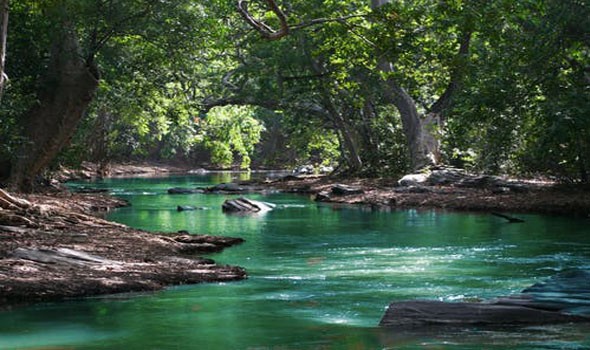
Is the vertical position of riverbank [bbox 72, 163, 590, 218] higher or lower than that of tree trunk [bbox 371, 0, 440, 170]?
lower

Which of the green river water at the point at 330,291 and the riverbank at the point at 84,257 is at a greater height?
the riverbank at the point at 84,257

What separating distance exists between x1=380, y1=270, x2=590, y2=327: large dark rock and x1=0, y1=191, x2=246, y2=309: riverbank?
4.13 m

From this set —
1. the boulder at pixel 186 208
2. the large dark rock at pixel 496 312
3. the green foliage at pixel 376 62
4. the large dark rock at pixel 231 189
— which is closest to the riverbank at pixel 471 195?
the large dark rock at pixel 231 189

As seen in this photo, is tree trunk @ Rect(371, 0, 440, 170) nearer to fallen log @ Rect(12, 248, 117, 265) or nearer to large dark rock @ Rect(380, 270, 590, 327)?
fallen log @ Rect(12, 248, 117, 265)

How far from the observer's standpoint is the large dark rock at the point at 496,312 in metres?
9.67

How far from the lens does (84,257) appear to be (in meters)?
13.3

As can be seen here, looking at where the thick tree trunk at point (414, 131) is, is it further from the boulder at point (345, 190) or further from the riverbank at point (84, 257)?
the riverbank at point (84, 257)

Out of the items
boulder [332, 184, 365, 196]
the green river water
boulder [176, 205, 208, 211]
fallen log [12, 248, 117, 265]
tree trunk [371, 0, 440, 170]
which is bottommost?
the green river water

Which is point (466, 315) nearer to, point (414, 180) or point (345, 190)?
point (414, 180)

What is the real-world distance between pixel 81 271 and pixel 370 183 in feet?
85.9

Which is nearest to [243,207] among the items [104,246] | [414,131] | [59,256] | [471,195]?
[471,195]

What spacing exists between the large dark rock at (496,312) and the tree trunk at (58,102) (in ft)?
50.3

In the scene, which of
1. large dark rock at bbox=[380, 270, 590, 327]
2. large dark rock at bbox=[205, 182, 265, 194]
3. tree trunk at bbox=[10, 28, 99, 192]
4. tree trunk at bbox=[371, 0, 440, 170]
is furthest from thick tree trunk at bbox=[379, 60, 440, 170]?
large dark rock at bbox=[380, 270, 590, 327]

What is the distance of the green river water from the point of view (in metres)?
9.28
